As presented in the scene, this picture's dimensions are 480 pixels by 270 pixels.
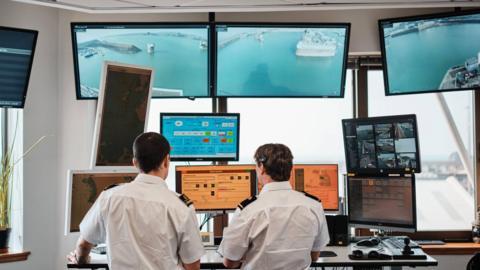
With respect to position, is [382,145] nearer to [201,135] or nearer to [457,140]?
[457,140]

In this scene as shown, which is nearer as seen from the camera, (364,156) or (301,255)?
(301,255)

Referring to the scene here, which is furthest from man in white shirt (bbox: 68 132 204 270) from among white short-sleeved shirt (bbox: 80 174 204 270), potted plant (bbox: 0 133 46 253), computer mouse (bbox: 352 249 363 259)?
potted plant (bbox: 0 133 46 253)

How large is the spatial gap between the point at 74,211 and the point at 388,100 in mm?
2552

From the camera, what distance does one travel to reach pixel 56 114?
448 cm

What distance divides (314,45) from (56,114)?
6.54 ft

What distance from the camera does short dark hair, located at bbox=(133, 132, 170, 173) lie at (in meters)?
2.49

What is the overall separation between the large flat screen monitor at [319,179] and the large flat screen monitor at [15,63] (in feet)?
5.65

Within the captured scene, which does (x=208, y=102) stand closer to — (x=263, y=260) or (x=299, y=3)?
(x=299, y=3)

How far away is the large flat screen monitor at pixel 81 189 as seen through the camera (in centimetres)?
346

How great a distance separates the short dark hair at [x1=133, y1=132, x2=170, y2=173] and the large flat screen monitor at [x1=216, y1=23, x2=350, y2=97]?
1.81 metres

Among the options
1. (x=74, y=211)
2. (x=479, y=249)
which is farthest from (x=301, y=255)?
(x=479, y=249)

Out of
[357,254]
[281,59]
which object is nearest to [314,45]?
[281,59]

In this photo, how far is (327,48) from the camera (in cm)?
428

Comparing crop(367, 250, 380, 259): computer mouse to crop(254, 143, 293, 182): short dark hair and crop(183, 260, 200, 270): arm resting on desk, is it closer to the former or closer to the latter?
crop(254, 143, 293, 182): short dark hair
